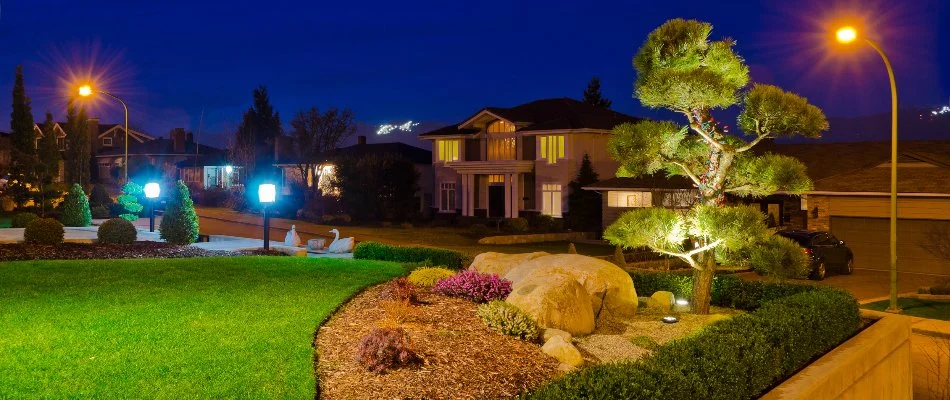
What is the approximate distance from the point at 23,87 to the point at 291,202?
16.8m

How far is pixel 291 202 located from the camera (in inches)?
2046

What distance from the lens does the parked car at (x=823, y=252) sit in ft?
76.3

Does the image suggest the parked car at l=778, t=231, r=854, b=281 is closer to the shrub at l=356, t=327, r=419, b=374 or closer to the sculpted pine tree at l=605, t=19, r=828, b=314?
the sculpted pine tree at l=605, t=19, r=828, b=314

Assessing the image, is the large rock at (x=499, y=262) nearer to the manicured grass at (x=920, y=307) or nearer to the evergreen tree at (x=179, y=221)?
the manicured grass at (x=920, y=307)

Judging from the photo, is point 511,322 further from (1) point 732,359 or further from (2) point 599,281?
(1) point 732,359

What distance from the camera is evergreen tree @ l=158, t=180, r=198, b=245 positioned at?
23672 millimetres

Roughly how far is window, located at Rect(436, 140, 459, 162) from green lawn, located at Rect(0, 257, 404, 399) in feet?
102

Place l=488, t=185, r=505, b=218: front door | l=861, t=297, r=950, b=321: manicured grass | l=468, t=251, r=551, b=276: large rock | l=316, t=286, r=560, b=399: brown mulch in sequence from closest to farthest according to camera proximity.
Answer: l=316, t=286, r=560, b=399: brown mulch → l=468, t=251, r=551, b=276: large rock → l=861, t=297, r=950, b=321: manicured grass → l=488, t=185, r=505, b=218: front door

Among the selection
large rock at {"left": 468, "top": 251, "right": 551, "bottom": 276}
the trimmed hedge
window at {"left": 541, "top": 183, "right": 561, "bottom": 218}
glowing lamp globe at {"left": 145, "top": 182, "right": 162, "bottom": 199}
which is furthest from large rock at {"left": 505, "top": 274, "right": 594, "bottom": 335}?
window at {"left": 541, "top": 183, "right": 561, "bottom": 218}

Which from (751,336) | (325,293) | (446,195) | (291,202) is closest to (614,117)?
(446,195)

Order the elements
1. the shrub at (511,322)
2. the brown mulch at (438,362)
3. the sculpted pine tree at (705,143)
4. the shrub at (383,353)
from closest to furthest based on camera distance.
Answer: the brown mulch at (438,362) < the shrub at (383,353) < the shrub at (511,322) < the sculpted pine tree at (705,143)

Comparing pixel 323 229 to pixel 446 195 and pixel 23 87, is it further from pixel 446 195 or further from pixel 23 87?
pixel 23 87

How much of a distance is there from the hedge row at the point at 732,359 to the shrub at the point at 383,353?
216 cm

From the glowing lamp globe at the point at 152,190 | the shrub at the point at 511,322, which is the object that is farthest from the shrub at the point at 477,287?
the glowing lamp globe at the point at 152,190
